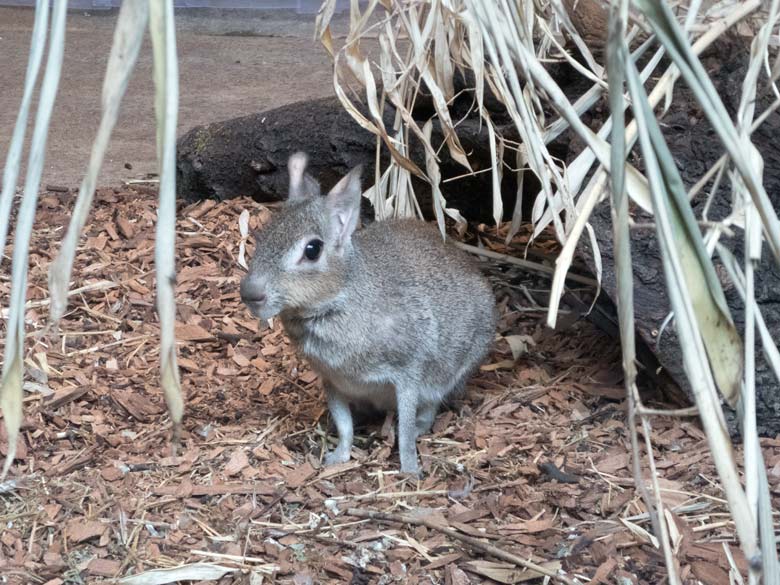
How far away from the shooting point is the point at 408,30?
389cm

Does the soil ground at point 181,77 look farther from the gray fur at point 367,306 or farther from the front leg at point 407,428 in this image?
the front leg at point 407,428

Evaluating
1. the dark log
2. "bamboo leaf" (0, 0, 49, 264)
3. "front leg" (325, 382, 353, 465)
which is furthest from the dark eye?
"bamboo leaf" (0, 0, 49, 264)

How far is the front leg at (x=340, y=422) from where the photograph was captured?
4121mm

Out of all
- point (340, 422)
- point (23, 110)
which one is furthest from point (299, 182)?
point (23, 110)

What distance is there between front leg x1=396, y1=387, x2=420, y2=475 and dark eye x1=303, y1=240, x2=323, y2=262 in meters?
0.68

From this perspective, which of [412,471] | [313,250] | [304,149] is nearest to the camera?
[313,250]

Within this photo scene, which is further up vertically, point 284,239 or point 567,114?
point 567,114

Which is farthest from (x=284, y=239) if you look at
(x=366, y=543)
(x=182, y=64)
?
(x=182, y=64)

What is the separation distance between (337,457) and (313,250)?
2.98 feet

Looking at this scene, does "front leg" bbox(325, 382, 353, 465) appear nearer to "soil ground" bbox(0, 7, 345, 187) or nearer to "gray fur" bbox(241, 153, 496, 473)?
"gray fur" bbox(241, 153, 496, 473)

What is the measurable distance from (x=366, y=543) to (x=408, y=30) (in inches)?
75.8

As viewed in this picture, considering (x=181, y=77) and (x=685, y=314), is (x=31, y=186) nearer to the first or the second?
(x=685, y=314)

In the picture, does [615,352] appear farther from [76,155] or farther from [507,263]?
[76,155]

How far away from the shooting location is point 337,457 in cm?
411
